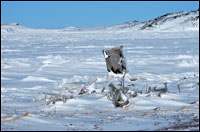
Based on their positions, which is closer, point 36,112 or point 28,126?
point 28,126

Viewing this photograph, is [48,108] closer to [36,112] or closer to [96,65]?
[36,112]

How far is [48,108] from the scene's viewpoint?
7949 mm

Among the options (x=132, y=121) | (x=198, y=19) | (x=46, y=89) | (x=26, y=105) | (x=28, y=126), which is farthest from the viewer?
(x=198, y=19)

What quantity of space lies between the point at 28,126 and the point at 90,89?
14.5 ft

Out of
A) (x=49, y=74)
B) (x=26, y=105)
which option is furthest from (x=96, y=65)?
(x=26, y=105)

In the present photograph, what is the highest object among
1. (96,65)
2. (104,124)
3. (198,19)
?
(198,19)

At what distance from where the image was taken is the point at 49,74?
49.7 ft

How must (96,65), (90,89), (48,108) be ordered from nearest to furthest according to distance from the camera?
(48,108), (90,89), (96,65)

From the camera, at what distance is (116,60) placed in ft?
33.0

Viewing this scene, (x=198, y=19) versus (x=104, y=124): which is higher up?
(x=198, y=19)

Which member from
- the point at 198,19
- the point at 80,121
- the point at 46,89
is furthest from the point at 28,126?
the point at 198,19

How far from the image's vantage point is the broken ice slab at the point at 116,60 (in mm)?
9945

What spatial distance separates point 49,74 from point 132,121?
29.7 feet

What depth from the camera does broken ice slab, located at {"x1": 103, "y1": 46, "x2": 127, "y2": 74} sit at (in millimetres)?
9945
